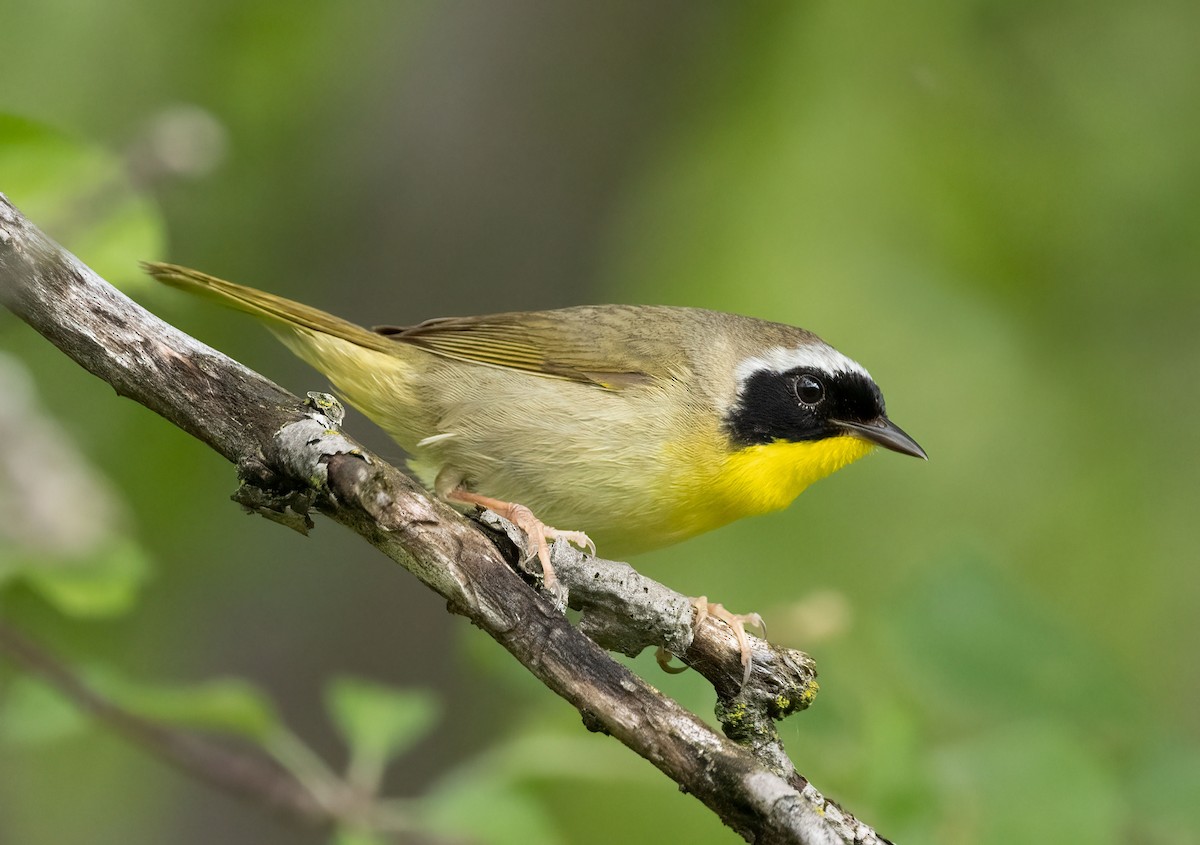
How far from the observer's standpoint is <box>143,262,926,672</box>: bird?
3.83 meters

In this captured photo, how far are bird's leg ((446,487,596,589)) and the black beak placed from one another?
1235 millimetres

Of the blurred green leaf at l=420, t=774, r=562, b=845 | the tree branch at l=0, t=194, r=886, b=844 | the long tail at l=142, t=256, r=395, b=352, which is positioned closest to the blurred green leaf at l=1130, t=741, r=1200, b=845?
the tree branch at l=0, t=194, r=886, b=844

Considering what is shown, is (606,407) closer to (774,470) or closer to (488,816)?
(774,470)

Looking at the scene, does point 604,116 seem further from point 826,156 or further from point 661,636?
point 661,636

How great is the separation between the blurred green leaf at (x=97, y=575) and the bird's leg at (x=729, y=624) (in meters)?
1.61

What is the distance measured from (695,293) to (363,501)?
6.99 metres

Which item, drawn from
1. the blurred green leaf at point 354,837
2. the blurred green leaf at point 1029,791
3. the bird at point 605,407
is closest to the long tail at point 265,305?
the bird at point 605,407

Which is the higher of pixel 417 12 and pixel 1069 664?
pixel 417 12

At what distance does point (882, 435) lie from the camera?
4.30 m

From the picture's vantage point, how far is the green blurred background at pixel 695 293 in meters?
4.93

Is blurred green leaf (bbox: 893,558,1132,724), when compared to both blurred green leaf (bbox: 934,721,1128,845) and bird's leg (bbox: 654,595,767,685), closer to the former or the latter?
blurred green leaf (bbox: 934,721,1128,845)

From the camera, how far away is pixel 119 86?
7801 mm

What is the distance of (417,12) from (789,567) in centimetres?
428

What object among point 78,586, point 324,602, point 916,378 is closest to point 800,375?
point 78,586
